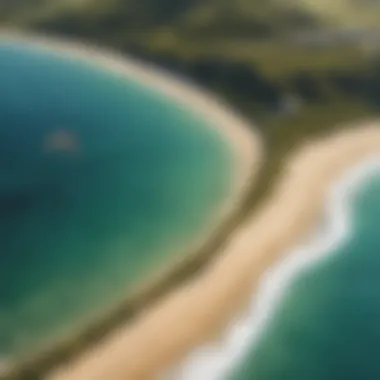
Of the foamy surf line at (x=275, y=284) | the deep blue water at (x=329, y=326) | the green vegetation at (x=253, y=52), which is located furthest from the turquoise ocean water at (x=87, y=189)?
the deep blue water at (x=329, y=326)

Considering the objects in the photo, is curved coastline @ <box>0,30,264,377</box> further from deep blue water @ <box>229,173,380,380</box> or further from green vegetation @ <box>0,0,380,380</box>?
deep blue water @ <box>229,173,380,380</box>

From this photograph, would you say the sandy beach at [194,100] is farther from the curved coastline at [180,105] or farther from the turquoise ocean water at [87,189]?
the turquoise ocean water at [87,189]

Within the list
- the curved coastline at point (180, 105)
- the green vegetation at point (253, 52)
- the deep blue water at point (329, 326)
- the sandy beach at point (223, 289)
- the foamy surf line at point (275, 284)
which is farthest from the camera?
the green vegetation at point (253, 52)

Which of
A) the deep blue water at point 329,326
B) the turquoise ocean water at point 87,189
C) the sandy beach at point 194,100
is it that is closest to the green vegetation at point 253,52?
the sandy beach at point 194,100

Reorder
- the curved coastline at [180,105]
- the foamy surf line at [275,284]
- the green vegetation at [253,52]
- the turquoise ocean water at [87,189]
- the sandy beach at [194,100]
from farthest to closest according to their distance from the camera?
the green vegetation at [253,52] < the sandy beach at [194,100] < the turquoise ocean water at [87,189] < the curved coastline at [180,105] < the foamy surf line at [275,284]

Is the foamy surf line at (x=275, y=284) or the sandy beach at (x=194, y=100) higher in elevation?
the sandy beach at (x=194, y=100)

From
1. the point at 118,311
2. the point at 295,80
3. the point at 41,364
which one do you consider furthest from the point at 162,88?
the point at 41,364

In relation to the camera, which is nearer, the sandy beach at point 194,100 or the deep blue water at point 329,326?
the deep blue water at point 329,326
